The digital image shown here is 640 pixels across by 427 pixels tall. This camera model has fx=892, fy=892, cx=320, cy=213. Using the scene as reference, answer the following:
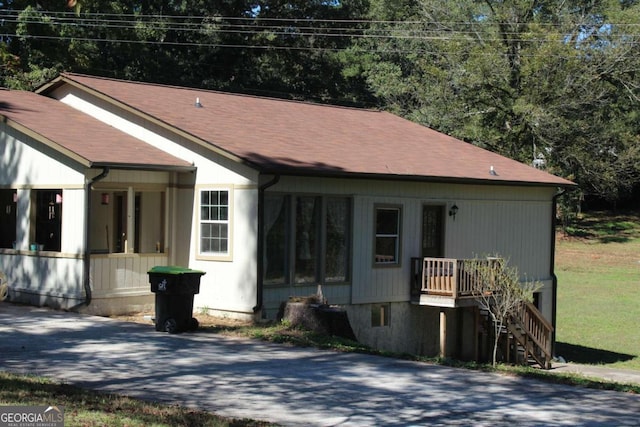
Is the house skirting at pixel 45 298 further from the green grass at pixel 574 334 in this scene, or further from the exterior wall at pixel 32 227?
the green grass at pixel 574 334

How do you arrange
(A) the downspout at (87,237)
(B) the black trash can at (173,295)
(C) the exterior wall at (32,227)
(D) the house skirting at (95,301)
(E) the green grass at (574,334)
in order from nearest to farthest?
1. (E) the green grass at (574,334)
2. (B) the black trash can at (173,295)
3. (A) the downspout at (87,237)
4. (D) the house skirting at (95,301)
5. (C) the exterior wall at (32,227)

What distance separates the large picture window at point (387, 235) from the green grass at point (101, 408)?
11.0 m

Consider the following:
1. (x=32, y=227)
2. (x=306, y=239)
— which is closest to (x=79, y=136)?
(x=32, y=227)

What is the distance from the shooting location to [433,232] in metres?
21.5

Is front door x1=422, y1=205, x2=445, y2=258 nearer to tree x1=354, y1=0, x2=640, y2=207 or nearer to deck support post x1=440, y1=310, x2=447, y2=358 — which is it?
deck support post x1=440, y1=310, x2=447, y2=358

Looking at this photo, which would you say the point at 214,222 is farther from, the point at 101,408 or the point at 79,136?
the point at 101,408

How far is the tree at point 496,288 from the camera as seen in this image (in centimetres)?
1903

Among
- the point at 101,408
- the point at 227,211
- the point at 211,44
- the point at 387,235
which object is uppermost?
the point at 211,44

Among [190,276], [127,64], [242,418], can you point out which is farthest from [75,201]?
[127,64]

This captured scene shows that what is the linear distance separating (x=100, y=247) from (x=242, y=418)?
10.1 metres

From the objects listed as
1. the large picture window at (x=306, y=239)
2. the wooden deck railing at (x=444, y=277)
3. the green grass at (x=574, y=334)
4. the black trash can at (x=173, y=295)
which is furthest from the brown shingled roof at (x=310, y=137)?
the green grass at (x=574, y=334)

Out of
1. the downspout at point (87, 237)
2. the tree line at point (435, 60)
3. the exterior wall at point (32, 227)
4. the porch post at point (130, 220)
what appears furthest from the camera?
the tree line at point (435, 60)

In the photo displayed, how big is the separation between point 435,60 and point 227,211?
28.3m

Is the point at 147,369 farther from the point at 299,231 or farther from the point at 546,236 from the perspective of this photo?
the point at 546,236
